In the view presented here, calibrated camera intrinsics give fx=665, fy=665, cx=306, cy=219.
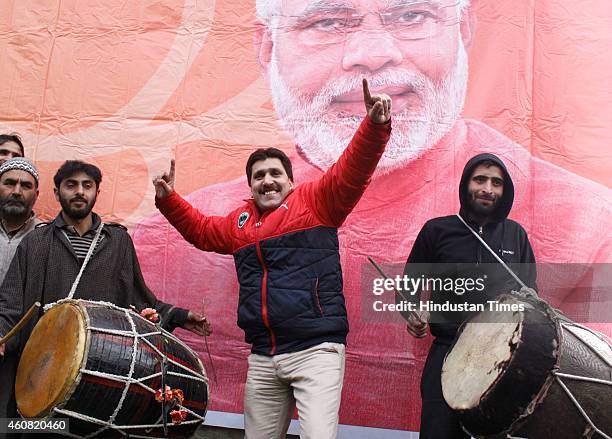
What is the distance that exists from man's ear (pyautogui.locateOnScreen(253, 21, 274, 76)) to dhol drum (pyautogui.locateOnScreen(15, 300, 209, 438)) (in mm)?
1625

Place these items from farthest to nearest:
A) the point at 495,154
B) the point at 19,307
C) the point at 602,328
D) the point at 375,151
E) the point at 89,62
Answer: the point at 89,62, the point at 495,154, the point at 602,328, the point at 19,307, the point at 375,151

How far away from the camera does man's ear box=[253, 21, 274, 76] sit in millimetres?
3607

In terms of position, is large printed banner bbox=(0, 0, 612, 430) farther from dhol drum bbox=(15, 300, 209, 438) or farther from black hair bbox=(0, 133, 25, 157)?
dhol drum bbox=(15, 300, 209, 438)

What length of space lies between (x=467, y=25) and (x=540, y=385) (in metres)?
1.88

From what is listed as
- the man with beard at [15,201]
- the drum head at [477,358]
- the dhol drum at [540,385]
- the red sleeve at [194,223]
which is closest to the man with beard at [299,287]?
the red sleeve at [194,223]

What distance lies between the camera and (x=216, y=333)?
Result: 3.45 meters

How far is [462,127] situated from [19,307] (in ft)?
7.25

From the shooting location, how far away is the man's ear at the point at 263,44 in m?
3.61

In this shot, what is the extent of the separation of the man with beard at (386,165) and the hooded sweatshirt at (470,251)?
9.3 inches

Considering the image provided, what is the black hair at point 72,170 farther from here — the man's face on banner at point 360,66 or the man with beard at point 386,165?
the man's face on banner at point 360,66

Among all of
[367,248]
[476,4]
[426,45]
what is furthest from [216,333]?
[476,4]

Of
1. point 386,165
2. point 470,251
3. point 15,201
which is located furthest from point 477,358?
point 15,201

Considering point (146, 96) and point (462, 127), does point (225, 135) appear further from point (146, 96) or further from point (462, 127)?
point (462, 127)

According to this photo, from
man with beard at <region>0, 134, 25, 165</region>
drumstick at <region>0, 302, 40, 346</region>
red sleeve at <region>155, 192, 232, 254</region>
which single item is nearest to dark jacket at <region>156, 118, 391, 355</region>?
red sleeve at <region>155, 192, 232, 254</region>
